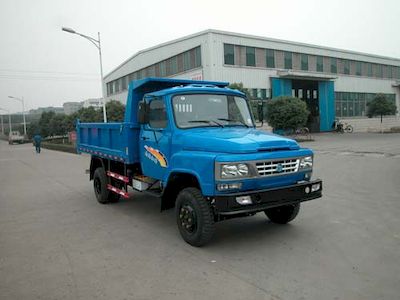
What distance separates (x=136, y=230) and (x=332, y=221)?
3516 mm

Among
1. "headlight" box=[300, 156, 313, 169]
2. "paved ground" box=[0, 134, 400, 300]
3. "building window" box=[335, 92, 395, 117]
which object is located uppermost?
"building window" box=[335, 92, 395, 117]

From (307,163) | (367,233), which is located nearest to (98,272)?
(307,163)

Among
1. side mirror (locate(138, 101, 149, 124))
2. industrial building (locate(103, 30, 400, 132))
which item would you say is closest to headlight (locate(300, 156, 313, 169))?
side mirror (locate(138, 101, 149, 124))

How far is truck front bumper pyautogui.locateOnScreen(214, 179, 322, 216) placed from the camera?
16.1 ft

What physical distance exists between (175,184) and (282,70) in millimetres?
34012

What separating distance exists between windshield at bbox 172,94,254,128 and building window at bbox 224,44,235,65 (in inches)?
1089

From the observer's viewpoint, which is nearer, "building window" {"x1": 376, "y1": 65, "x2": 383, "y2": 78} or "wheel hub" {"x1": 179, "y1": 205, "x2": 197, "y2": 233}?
"wheel hub" {"x1": 179, "y1": 205, "x2": 197, "y2": 233}

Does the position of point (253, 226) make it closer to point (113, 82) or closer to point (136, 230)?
point (136, 230)

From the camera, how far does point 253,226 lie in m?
6.47

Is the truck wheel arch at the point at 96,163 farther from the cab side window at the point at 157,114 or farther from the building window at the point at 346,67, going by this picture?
the building window at the point at 346,67

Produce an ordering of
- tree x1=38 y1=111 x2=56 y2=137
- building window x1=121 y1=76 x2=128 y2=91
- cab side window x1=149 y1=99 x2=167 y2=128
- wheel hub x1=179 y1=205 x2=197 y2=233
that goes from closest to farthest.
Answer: wheel hub x1=179 y1=205 x2=197 y2=233 < cab side window x1=149 y1=99 x2=167 y2=128 < building window x1=121 y1=76 x2=128 y2=91 < tree x1=38 y1=111 x2=56 y2=137

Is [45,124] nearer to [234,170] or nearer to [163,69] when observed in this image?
[163,69]

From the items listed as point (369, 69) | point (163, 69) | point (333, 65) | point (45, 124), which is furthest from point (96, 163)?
point (45, 124)

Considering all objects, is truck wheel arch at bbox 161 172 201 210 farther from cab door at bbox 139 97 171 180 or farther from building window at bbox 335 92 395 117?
building window at bbox 335 92 395 117
